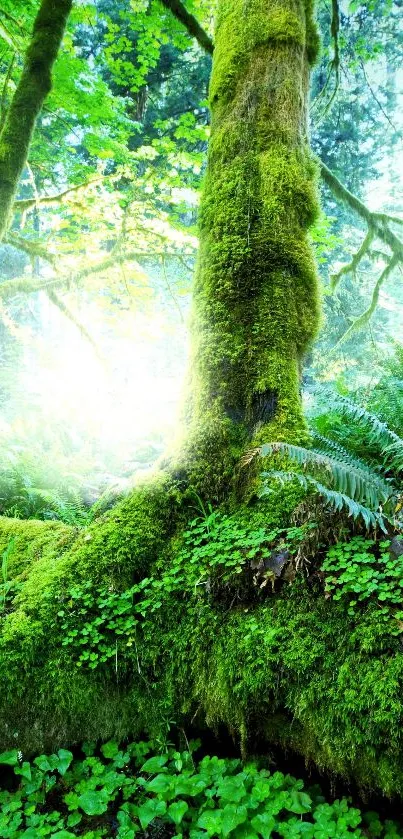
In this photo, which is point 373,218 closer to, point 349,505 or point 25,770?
point 349,505

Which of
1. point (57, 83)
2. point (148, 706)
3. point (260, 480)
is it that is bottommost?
point (148, 706)

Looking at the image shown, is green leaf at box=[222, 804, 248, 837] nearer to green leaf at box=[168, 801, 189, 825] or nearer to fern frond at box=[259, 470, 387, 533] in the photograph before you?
green leaf at box=[168, 801, 189, 825]

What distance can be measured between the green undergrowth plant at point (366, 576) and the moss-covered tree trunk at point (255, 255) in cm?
81

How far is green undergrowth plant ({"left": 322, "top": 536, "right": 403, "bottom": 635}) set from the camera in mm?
1995

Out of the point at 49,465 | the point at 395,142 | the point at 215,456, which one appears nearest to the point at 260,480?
the point at 215,456

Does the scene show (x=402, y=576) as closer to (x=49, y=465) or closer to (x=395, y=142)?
(x=49, y=465)

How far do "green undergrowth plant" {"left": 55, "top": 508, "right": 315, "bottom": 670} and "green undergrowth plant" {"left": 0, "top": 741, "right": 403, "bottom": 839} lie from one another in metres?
0.44

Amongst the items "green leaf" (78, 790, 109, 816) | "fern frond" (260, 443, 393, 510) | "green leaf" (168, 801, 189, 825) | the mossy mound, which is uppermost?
"fern frond" (260, 443, 393, 510)

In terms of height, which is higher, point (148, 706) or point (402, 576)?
point (402, 576)

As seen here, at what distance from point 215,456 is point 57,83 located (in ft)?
27.4

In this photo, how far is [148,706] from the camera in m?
2.38

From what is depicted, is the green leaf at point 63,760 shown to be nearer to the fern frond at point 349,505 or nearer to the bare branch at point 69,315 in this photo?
the fern frond at point 349,505

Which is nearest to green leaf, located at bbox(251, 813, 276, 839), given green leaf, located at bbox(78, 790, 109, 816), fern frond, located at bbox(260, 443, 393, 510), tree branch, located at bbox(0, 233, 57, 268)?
green leaf, located at bbox(78, 790, 109, 816)

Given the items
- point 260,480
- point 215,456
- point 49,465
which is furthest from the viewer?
point 49,465
